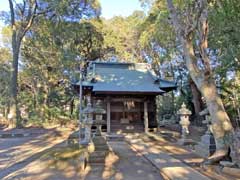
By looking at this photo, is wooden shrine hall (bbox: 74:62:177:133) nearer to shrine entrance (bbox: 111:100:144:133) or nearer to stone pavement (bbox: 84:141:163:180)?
shrine entrance (bbox: 111:100:144:133)

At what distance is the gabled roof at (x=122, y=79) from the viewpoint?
49.6ft

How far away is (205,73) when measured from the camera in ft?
22.9

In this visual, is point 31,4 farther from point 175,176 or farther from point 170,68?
point 175,176

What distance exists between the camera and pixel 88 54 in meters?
27.4

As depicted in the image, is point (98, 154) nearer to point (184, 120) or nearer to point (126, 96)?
point (184, 120)

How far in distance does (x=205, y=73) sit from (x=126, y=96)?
9.27 meters

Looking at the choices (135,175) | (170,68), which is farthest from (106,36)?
(135,175)

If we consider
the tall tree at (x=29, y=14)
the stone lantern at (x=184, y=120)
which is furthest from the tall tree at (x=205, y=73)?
the tall tree at (x=29, y=14)

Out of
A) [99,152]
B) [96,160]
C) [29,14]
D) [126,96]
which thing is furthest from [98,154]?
[29,14]

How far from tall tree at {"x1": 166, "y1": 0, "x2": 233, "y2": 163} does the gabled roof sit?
303 inches

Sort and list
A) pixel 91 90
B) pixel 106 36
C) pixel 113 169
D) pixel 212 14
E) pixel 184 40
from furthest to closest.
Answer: pixel 106 36
pixel 91 90
pixel 212 14
pixel 184 40
pixel 113 169

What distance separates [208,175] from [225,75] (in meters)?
14.4

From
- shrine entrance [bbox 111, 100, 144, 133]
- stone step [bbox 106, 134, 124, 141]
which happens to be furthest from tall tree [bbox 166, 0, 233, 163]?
shrine entrance [bbox 111, 100, 144, 133]

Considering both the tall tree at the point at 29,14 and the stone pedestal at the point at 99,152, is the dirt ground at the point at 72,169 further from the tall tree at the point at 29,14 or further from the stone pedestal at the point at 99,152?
the tall tree at the point at 29,14
